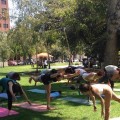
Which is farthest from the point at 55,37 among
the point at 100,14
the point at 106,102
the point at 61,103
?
the point at 106,102

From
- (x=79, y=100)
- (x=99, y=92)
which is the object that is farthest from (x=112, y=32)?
(x=99, y=92)

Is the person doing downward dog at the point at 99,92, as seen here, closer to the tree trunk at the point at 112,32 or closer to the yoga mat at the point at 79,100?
the yoga mat at the point at 79,100

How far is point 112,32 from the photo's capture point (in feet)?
68.9

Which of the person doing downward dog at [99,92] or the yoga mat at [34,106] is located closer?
the person doing downward dog at [99,92]

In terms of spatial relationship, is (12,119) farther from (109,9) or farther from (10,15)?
(10,15)

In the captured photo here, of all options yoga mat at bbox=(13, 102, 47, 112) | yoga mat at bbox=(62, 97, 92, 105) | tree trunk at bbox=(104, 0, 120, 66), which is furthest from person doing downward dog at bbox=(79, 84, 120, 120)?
tree trunk at bbox=(104, 0, 120, 66)

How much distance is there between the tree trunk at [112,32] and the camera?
66.4 feet

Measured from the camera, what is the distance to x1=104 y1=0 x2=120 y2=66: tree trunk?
797 inches

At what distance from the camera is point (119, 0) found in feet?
65.8

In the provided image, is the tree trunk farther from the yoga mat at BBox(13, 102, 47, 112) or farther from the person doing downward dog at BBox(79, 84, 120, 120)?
the person doing downward dog at BBox(79, 84, 120, 120)

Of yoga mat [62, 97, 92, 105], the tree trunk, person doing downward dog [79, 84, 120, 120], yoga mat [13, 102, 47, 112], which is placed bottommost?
yoga mat [13, 102, 47, 112]

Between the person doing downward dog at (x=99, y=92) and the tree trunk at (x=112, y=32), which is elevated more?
the tree trunk at (x=112, y=32)

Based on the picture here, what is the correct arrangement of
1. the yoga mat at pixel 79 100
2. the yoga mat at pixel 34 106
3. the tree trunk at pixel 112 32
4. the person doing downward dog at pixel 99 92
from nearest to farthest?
the person doing downward dog at pixel 99 92
the yoga mat at pixel 34 106
the yoga mat at pixel 79 100
the tree trunk at pixel 112 32

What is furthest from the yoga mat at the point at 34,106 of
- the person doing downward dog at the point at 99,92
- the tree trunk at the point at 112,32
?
the tree trunk at the point at 112,32
